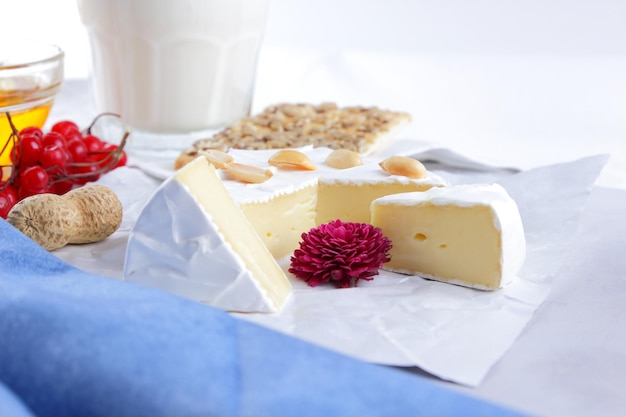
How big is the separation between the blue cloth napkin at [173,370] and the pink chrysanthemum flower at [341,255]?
36 centimetres

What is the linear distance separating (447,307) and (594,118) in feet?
4.67

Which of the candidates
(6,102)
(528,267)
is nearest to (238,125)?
(6,102)

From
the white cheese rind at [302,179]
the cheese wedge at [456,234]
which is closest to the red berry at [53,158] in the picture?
the white cheese rind at [302,179]

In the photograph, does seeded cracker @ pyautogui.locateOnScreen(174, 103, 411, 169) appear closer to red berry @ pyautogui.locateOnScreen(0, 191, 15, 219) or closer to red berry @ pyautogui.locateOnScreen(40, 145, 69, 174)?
red berry @ pyautogui.locateOnScreen(40, 145, 69, 174)

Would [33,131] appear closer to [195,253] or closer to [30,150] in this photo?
[30,150]

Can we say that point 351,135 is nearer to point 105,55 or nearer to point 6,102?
point 105,55

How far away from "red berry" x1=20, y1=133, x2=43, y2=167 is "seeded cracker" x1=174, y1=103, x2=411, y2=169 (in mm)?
325

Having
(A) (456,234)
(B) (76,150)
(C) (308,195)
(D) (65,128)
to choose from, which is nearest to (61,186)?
(B) (76,150)

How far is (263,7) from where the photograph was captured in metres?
2.09

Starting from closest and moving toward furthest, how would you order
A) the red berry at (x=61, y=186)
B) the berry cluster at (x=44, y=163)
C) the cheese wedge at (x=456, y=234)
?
the cheese wedge at (x=456, y=234) < the berry cluster at (x=44, y=163) < the red berry at (x=61, y=186)

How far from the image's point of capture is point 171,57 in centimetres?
200

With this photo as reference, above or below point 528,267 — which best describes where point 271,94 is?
below

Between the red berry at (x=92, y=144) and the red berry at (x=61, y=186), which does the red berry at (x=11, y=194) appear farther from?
the red berry at (x=92, y=144)

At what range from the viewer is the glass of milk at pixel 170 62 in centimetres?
196
